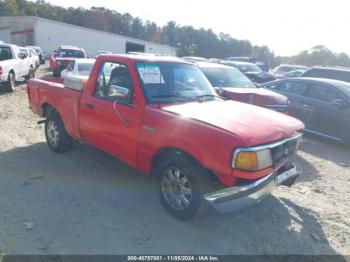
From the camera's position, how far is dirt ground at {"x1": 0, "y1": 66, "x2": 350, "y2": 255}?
3365 millimetres

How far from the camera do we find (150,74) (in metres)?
4.12

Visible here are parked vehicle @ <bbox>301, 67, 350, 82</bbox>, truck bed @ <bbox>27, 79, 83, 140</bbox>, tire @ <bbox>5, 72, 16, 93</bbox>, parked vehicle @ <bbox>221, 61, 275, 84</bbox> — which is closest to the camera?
truck bed @ <bbox>27, 79, 83, 140</bbox>

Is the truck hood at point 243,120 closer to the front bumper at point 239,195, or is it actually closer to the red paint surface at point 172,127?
the red paint surface at point 172,127

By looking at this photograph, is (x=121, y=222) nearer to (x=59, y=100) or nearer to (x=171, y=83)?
(x=171, y=83)

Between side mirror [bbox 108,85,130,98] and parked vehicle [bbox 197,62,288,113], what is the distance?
8.75 feet

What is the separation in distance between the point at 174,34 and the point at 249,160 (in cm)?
8469

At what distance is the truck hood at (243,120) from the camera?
3264 mm

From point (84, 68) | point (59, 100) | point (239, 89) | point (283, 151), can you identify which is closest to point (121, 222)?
point (283, 151)

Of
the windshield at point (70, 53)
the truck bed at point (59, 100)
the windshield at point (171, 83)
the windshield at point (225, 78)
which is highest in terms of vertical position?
the windshield at point (171, 83)

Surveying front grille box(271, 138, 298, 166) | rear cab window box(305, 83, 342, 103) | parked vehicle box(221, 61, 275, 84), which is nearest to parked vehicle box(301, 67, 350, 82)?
parked vehicle box(221, 61, 275, 84)

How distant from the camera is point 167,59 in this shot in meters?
4.61

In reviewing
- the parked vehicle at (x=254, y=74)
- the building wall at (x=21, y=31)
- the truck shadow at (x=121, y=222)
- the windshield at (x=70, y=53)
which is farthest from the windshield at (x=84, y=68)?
the building wall at (x=21, y=31)

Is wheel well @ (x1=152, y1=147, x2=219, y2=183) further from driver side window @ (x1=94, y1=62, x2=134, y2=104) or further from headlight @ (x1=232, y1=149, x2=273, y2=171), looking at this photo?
driver side window @ (x1=94, y1=62, x2=134, y2=104)

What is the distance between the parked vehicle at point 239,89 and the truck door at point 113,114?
2.58 metres
